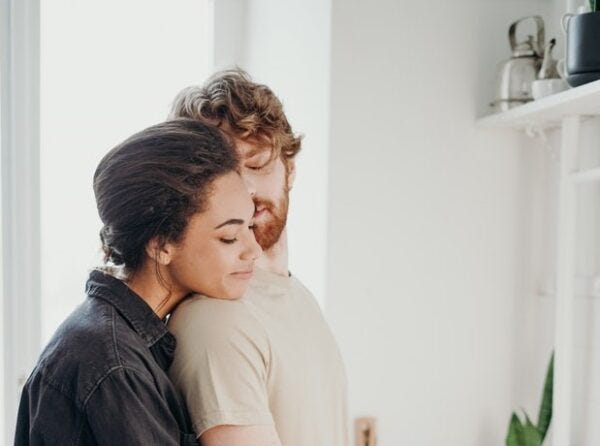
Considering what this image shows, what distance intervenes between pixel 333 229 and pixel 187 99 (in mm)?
818

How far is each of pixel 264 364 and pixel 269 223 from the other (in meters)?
0.21

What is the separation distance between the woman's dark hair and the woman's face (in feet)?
0.05

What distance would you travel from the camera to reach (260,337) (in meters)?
0.87

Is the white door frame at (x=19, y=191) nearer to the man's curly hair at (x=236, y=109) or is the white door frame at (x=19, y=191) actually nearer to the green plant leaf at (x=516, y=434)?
the man's curly hair at (x=236, y=109)

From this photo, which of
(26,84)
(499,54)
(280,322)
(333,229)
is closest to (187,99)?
(280,322)

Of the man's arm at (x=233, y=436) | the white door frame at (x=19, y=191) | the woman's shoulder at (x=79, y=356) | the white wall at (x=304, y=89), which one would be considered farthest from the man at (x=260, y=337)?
the white door frame at (x=19, y=191)

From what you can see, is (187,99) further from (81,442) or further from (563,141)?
(563,141)

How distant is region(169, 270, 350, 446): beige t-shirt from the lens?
0.82 meters

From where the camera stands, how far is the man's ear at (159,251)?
0.82 m

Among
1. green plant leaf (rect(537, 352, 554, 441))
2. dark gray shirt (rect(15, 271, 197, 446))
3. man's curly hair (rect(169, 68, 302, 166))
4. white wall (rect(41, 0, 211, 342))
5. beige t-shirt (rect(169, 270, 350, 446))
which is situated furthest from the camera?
white wall (rect(41, 0, 211, 342))

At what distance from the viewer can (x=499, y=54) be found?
186 cm

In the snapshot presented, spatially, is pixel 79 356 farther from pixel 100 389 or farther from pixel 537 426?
pixel 537 426

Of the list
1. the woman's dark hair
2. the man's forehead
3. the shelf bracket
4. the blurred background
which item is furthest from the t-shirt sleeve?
the shelf bracket

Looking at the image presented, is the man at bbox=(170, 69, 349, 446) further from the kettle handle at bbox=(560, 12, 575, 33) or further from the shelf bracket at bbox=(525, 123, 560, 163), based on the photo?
the shelf bracket at bbox=(525, 123, 560, 163)
